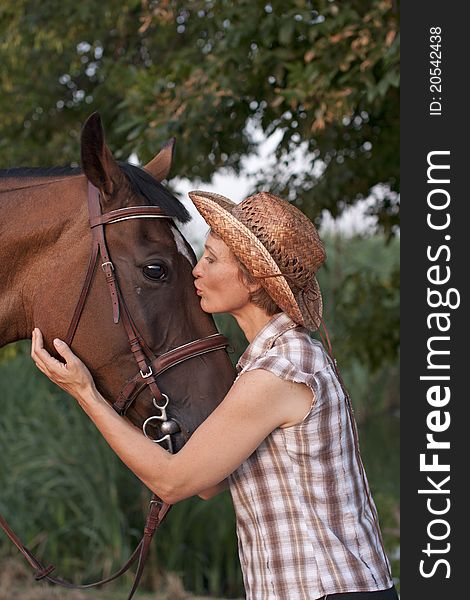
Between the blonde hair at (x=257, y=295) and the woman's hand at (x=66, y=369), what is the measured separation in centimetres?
48

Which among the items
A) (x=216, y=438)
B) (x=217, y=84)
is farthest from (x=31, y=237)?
(x=217, y=84)

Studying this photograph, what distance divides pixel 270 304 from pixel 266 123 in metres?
2.32

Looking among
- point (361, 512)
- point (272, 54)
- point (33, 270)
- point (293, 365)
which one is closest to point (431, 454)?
point (361, 512)

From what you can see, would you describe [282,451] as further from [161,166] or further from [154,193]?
[161,166]

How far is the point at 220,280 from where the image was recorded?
92.2 inches

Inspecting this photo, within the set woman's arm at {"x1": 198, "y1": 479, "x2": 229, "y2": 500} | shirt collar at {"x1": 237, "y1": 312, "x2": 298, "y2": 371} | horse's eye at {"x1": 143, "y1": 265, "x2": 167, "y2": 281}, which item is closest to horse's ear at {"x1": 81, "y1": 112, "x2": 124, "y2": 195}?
horse's eye at {"x1": 143, "y1": 265, "x2": 167, "y2": 281}

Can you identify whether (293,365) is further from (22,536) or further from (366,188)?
(22,536)

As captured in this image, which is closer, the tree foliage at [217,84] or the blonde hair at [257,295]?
the blonde hair at [257,295]

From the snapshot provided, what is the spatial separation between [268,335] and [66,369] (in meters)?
0.55

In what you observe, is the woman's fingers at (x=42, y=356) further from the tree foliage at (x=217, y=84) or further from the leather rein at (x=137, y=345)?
the tree foliage at (x=217, y=84)

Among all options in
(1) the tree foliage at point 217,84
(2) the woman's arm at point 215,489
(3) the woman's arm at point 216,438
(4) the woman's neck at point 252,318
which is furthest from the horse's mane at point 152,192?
(1) the tree foliage at point 217,84

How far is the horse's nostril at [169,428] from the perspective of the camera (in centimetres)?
234

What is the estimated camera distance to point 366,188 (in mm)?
5676

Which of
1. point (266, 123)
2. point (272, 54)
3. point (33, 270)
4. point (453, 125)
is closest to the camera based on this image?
point (33, 270)
